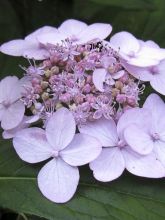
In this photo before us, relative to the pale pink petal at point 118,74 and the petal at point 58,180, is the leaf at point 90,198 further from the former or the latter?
the pale pink petal at point 118,74

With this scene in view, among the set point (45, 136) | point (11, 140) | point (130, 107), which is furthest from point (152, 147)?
point (11, 140)

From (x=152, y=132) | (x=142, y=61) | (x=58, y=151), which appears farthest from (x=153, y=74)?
(x=58, y=151)

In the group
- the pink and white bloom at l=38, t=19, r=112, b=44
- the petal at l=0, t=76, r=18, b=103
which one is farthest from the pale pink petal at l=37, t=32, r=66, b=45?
the petal at l=0, t=76, r=18, b=103

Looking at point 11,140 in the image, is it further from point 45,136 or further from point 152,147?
point 152,147

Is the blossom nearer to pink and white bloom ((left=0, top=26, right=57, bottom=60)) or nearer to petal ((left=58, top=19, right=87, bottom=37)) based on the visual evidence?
pink and white bloom ((left=0, top=26, right=57, bottom=60))

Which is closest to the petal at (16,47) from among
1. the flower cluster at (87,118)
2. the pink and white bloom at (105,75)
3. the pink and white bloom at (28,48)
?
the pink and white bloom at (28,48)

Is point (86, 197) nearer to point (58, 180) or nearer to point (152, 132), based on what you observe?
point (58, 180)
